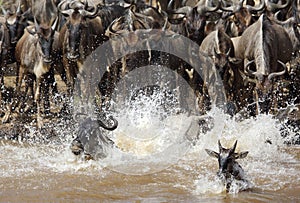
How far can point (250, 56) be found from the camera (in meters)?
13.0

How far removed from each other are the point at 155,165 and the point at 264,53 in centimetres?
353

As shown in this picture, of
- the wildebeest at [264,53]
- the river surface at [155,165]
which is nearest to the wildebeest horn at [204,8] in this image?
the wildebeest at [264,53]

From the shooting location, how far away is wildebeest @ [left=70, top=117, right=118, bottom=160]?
9961 mm

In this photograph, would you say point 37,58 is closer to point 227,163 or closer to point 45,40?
point 45,40

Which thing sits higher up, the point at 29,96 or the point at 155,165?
the point at 29,96

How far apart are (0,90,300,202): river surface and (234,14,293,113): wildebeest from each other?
1.91 feet

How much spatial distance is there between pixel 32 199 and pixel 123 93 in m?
5.25

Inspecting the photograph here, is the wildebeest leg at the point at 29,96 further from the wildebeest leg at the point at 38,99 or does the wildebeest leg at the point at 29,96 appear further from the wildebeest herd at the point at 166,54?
the wildebeest leg at the point at 38,99

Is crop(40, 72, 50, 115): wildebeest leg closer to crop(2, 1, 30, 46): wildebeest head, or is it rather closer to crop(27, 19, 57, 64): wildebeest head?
crop(27, 19, 57, 64): wildebeest head

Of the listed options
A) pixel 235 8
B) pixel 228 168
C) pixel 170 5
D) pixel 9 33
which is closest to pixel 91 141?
pixel 228 168

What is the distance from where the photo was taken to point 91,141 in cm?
1006

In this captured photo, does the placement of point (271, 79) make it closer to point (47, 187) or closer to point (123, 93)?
point (123, 93)

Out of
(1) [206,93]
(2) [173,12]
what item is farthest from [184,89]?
(2) [173,12]

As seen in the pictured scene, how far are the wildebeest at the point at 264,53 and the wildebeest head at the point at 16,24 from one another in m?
3.86
